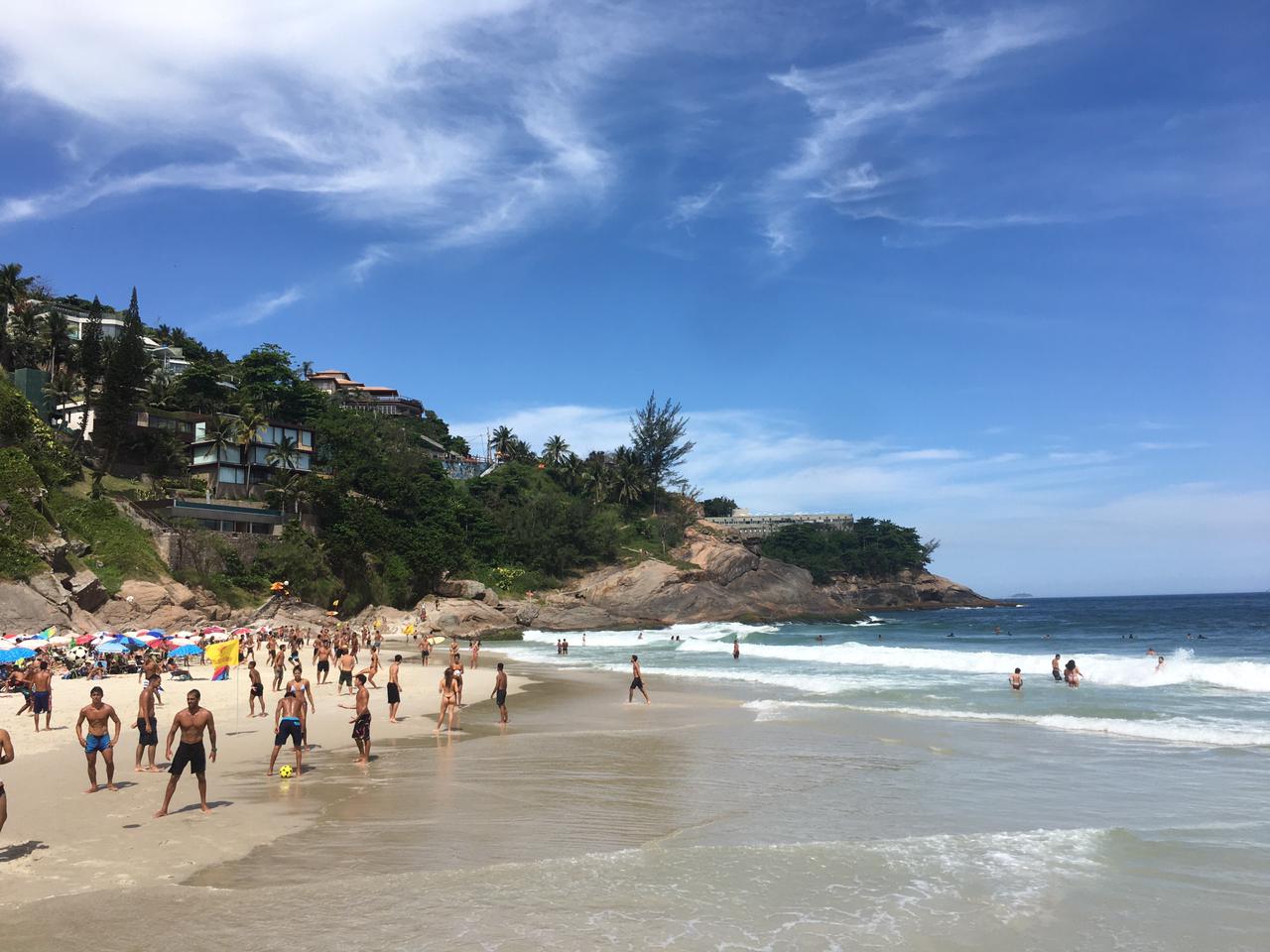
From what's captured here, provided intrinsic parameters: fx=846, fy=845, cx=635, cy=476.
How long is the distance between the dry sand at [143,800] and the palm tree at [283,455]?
128ft

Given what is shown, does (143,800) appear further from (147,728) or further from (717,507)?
(717,507)

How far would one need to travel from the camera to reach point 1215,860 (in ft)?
31.3

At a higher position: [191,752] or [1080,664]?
[191,752]

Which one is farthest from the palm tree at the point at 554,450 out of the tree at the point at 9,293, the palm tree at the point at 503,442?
the tree at the point at 9,293

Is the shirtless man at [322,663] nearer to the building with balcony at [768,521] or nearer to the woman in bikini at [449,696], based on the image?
the woman in bikini at [449,696]

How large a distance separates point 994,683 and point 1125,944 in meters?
23.5

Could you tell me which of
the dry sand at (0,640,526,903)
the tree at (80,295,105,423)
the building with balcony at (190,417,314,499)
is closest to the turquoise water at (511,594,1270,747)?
the dry sand at (0,640,526,903)

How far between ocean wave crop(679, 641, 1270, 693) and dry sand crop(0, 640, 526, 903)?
22.1m

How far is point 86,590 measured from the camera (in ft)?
122

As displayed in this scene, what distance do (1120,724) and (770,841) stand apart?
13.2 metres

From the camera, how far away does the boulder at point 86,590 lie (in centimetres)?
3649

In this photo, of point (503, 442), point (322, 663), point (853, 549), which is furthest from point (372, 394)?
point (322, 663)

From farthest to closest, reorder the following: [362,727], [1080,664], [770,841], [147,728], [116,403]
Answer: [116,403] < [1080,664] < [362,727] < [147,728] < [770,841]

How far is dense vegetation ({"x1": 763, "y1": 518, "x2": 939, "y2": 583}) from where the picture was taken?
109m
